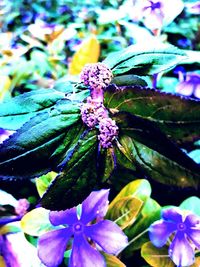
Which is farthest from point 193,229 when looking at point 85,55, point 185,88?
point 85,55

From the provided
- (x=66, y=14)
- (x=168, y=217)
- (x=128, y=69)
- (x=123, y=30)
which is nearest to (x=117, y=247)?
(x=168, y=217)

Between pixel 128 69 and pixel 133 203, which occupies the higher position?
pixel 128 69

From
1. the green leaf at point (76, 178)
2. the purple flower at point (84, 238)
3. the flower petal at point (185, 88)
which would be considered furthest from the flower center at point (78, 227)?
the flower petal at point (185, 88)

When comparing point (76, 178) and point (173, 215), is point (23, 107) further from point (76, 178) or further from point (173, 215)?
point (173, 215)

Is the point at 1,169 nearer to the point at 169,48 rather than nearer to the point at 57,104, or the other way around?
the point at 57,104

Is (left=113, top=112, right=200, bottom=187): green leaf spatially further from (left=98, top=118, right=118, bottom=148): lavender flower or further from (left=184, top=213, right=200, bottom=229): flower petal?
(left=184, top=213, right=200, bottom=229): flower petal

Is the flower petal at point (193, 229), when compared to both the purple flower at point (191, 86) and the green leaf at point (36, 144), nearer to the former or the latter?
the green leaf at point (36, 144)
